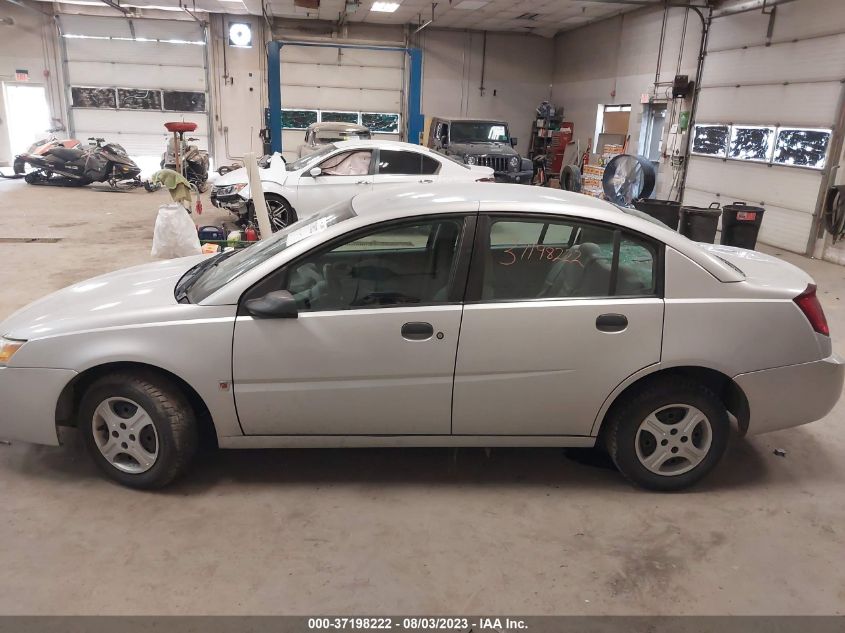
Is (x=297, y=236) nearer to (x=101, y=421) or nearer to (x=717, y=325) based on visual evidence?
(x=101, y=421)

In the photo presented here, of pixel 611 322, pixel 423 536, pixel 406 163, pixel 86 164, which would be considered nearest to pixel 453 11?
pixel 406 163

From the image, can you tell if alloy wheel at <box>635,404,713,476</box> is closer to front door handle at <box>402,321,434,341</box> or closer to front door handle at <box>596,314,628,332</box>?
front door handle at <box>596,314,628,332</box>

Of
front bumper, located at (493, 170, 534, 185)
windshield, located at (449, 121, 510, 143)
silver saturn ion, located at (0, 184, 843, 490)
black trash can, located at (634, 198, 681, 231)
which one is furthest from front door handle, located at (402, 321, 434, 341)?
windshield, located at (449, 121, 510, 143)

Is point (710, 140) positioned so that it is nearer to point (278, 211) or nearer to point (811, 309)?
point (278, 211)

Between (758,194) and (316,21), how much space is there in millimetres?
14808

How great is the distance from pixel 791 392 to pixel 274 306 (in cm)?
251

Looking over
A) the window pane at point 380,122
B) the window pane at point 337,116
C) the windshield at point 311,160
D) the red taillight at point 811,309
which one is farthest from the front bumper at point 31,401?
the window pane at point 380,122

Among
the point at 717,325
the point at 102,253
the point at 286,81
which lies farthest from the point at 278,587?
the point at 286,81

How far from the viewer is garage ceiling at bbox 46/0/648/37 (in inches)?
626

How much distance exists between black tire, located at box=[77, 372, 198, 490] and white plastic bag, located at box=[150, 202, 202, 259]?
179 inches

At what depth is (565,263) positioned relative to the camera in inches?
116

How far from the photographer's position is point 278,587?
2426mm

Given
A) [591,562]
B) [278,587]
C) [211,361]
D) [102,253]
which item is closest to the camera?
[278,587]
